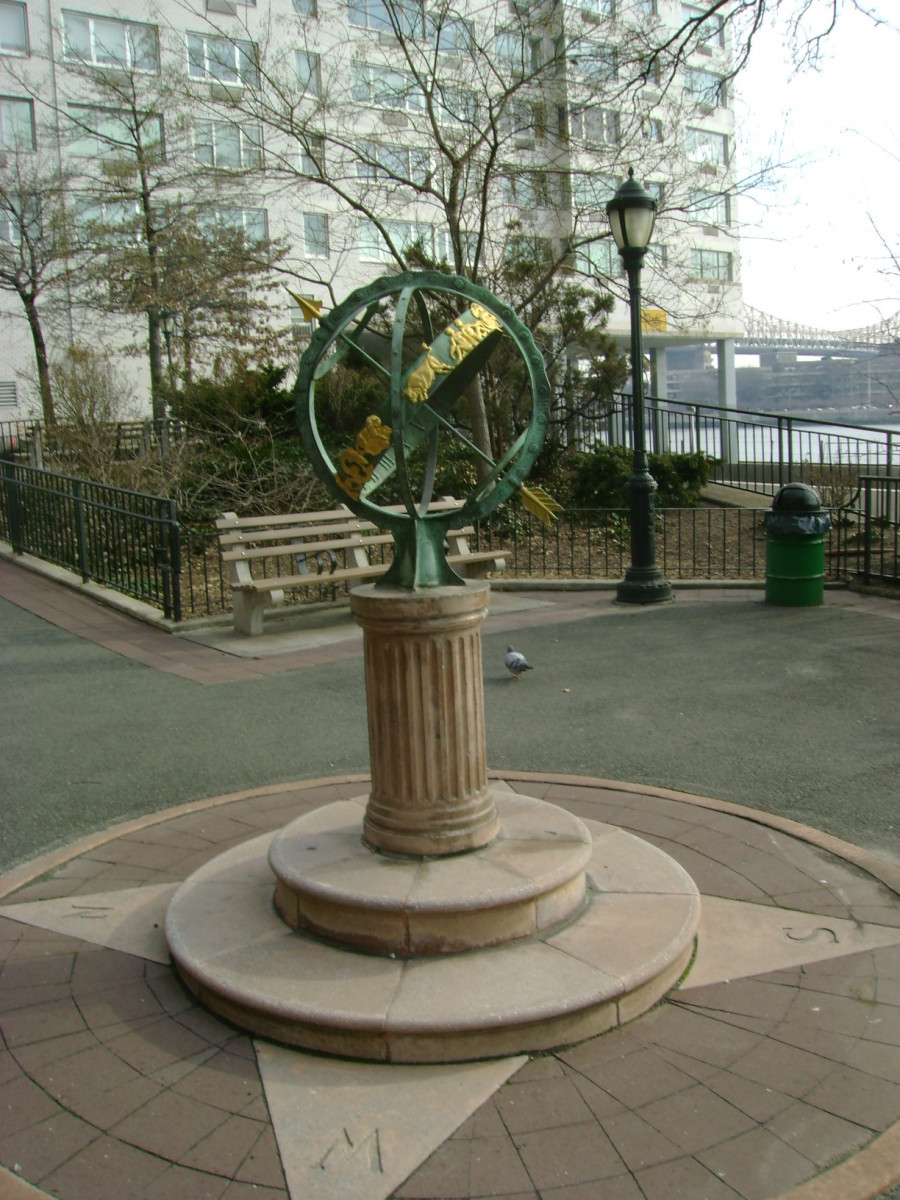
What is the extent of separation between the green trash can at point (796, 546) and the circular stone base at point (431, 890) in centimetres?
634

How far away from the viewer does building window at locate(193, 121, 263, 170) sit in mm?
16922

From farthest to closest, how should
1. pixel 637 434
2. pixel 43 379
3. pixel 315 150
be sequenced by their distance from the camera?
pixel 43 379
pixel 315 150
pixel 637 434

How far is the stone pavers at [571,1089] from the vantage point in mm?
2568

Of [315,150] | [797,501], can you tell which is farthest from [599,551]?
[315,150]

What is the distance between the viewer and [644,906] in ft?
Answer: 12.4

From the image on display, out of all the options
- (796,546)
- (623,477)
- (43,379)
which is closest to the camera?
(796,546)

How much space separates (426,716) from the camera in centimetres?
381

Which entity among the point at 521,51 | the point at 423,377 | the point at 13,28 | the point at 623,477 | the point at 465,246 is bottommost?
the point at 623,477

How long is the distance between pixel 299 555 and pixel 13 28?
28.9m

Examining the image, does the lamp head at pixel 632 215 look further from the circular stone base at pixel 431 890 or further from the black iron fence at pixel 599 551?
the circular stone base at pixel 431 890

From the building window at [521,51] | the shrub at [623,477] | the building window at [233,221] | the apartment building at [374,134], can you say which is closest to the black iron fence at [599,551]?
the shrub at [623,477]

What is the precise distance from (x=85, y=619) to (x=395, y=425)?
23.7 ft

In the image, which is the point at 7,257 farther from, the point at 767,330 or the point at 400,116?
the point at 767,330

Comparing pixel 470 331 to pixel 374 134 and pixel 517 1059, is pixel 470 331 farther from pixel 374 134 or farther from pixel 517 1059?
pixel 374 134
